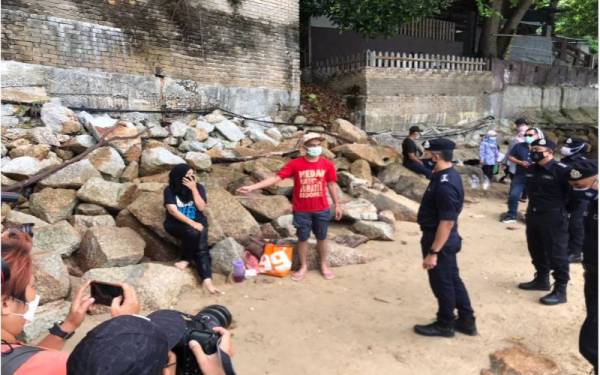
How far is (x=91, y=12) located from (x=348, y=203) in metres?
5.21

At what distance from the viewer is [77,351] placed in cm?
138

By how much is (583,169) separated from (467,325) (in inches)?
64.2

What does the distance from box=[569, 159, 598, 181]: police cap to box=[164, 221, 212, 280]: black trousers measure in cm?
343

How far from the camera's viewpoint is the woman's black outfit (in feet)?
15.0

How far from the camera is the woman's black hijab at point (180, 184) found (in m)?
4.56

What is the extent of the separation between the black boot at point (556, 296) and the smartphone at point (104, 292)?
12.8ft

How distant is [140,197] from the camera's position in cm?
524

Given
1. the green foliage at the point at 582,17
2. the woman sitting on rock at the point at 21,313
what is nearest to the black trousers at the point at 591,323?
the woman sitting on rock at the point at 21,313

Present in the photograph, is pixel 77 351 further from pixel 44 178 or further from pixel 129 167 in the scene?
pixel 129 167

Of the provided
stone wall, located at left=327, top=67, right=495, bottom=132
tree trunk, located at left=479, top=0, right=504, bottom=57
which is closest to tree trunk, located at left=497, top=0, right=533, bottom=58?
tree trunk, located at left=479, top=0, right=504, bottom=57

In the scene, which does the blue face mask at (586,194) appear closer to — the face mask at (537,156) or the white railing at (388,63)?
the face mask at (537,156)

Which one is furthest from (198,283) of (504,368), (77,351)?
(77,351)

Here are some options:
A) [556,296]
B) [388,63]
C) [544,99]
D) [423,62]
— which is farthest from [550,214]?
[544,99]

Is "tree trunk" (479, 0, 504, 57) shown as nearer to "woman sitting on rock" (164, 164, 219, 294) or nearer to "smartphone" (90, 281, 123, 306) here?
"woman sitting on rock" (164, 164, 219, 294)
